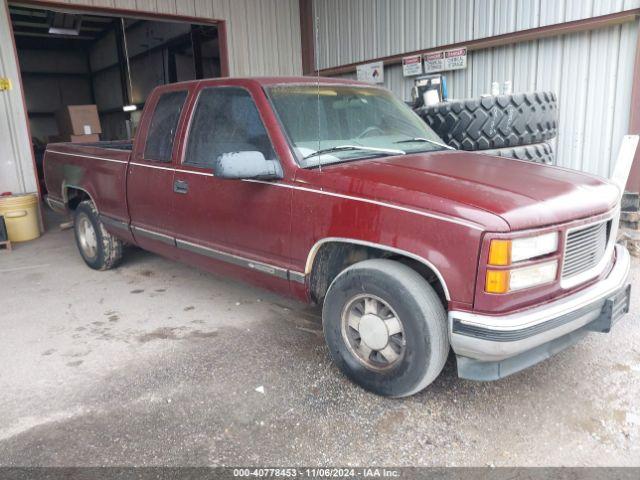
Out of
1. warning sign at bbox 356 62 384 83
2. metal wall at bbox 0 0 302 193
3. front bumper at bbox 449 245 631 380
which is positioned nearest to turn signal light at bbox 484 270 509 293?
front bumper at bbox 449 245 631 380

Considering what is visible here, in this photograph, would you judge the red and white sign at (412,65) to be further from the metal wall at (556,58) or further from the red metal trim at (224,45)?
the red metal trim at (224,45)

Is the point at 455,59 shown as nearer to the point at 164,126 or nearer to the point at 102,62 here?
the point at 164,126

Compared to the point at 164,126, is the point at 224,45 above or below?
above

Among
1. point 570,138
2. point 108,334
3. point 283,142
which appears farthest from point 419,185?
point 570,138

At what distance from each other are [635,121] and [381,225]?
4454 mm

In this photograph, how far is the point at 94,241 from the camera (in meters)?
5.46

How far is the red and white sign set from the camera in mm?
7742

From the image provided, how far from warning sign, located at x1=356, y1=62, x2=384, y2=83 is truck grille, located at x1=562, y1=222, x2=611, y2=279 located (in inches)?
242

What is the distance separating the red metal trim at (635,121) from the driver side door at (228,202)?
4444 mm

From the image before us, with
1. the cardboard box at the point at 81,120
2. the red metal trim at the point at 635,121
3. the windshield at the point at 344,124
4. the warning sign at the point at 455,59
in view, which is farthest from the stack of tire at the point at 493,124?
the cardboard box at the point at 81,120

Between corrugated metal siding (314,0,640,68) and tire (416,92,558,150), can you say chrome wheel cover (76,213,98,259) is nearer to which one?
corrugated metal siding (314,0,640,68)

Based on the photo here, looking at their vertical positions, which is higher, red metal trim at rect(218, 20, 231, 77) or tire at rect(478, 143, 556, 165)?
red metal trim at rect(218, 20, 231, 77)

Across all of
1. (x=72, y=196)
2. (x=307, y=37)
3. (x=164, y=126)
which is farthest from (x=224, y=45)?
(x=164, y=126)

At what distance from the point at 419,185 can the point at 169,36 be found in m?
15.0
